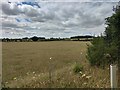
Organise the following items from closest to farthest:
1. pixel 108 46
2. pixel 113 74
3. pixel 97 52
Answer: pixel 113 74
pixel 108 46
pixel 97 52

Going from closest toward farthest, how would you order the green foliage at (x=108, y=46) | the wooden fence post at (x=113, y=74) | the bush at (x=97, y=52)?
the wooden fence post at (x=113, y=74) → the green foliage at (x=108, y=46) → the bush at (x=97, y=52)

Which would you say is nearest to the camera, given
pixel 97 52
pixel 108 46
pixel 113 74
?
pixel 113 74

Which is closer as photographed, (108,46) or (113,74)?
(113,74)

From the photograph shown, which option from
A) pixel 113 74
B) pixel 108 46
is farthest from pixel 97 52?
pixel 113 74

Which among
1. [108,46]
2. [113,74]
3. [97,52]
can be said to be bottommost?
[113,74]

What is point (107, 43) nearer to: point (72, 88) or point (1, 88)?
point (72, 88)

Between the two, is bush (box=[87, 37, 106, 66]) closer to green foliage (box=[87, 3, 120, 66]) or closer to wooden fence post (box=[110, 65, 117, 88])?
green foliage (box=[87, 3, 120, 66])

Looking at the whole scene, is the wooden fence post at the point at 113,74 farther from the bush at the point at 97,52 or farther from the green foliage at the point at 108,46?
the bush at the point at 97,52

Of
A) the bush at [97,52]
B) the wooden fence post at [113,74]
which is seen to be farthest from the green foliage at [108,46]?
the wooden fence post at [113,74]

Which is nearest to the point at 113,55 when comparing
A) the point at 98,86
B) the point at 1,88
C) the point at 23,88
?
the point at 98,86

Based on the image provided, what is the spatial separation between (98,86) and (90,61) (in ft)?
16.6

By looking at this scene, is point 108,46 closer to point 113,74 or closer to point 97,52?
point 97,52

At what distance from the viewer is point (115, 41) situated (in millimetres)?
→ 11734

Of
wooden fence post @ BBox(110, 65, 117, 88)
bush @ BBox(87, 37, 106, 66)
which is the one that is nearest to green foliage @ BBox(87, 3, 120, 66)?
bush @ BBox(87, 37, 106, 66)
